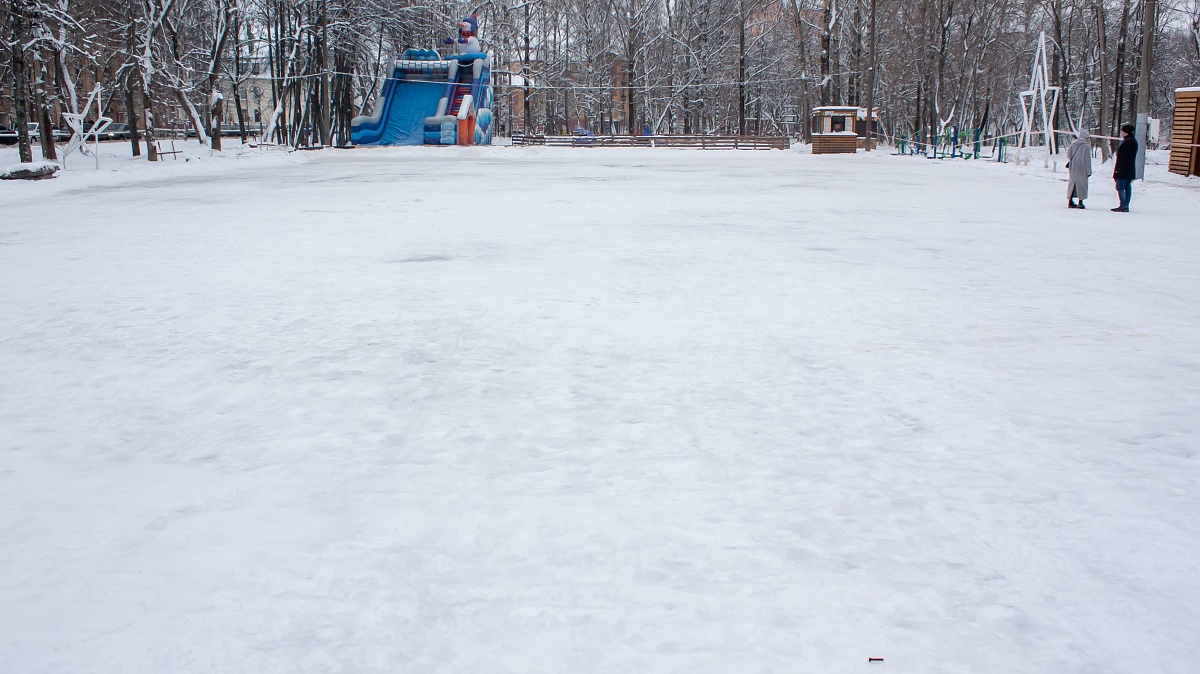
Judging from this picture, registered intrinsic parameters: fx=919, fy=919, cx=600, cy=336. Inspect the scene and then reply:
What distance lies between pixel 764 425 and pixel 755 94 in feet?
197

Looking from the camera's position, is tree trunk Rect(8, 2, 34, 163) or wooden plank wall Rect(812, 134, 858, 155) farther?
wooden plank wall Rect(812, 134, 858, 155)

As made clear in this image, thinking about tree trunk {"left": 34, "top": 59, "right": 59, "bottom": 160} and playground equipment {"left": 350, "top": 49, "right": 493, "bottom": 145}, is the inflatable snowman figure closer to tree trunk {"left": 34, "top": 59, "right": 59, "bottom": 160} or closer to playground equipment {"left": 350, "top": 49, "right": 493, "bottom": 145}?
playground equipment {"left": 350, "top": 49, "right": 493, "bottom": 145}

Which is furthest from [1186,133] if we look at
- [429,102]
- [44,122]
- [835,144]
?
[429,102]

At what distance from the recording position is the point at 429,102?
4472 cm

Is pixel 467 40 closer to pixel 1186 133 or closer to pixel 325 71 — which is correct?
pixel 325 71

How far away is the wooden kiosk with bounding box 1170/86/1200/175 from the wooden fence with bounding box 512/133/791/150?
25603 mm

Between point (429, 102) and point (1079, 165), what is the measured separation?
35553 millimetres

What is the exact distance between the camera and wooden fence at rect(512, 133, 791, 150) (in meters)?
46.7

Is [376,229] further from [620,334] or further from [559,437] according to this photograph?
[559,437]

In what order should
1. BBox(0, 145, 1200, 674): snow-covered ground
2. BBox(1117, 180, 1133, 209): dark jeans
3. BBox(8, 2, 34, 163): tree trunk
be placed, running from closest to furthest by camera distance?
BBox(0, 145, 1200, 674): snow-covered ground, BBox(1117, 180, 1133, 209): dark jeans, BBox(8, 2, 34, 163): tree trunk

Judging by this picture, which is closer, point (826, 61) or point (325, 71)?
point (325, 71)

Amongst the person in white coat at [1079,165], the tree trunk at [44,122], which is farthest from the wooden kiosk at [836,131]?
the tree trunk at [44,122]

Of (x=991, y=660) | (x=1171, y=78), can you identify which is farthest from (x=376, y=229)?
(x=1171, y=78)

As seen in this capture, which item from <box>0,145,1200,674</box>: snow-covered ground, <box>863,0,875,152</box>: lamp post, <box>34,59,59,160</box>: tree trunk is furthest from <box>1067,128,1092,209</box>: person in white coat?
<box>863,0,875,152</box>: lamp post
